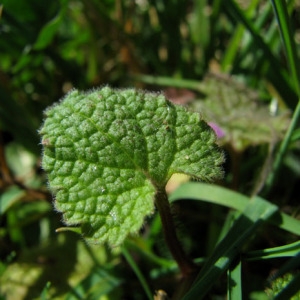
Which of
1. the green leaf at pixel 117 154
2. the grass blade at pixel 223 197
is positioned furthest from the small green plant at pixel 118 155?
the grass blade at pixel 223 197

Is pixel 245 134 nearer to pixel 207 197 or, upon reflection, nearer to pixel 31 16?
pixel 207 197

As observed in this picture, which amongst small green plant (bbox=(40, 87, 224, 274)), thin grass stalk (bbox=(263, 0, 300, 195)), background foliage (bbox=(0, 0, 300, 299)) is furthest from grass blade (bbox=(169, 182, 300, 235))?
small green plant (bbox=(40, 87, 224, 274))

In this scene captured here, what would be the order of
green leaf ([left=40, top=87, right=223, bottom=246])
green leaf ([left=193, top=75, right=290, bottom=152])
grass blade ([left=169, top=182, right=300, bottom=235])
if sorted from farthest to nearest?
green leaf ([left=193, top=75, right=290, bottom=152]) → grass blade ([left=169, top=182, right=300, bottom=235]) → green leaf ([left=40, top=87, right=223, bottom=246])

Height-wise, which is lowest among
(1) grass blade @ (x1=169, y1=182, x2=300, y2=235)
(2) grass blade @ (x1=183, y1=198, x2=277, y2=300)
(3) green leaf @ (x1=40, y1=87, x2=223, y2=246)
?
(1) grass blade @ (x1=169, y1=182, x2=300, y2=235)

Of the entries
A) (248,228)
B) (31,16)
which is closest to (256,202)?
(248,228)

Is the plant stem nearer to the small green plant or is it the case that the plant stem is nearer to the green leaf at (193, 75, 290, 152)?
the small green plant

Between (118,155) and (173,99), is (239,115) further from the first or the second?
(118,155)

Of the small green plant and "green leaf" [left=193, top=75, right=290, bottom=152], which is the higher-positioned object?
the small green plant

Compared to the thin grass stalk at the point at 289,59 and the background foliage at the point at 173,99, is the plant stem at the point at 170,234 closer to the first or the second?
the background foliage at the point at 173,99
